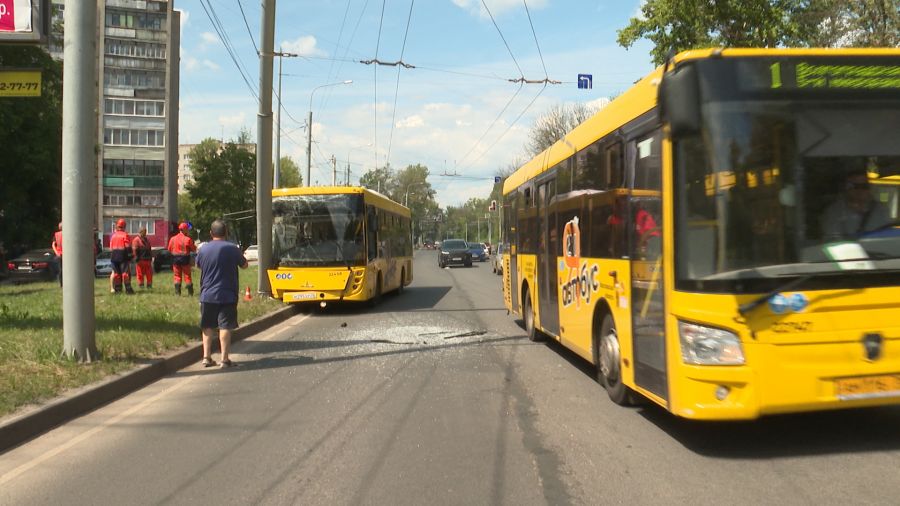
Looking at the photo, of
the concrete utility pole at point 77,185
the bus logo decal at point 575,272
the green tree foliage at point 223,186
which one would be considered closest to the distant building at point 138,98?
the green tree foliage at point 223,186

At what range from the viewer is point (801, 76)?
493 centimetres

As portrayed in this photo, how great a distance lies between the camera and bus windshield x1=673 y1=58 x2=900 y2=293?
4785 millimetres

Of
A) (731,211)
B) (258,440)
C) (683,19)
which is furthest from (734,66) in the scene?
(683,19)

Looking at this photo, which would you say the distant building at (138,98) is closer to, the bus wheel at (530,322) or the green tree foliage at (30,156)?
the green tree foliage at (30,156)

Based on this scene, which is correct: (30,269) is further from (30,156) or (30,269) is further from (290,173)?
(290,173)

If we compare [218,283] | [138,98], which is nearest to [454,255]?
[218,283]

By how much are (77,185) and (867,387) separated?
7.60 metres

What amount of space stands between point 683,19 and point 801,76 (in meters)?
15.5

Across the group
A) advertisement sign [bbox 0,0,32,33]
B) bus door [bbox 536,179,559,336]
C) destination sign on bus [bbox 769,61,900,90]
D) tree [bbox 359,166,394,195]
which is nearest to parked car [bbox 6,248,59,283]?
advertisement sign [bbox 0,0,32,33]

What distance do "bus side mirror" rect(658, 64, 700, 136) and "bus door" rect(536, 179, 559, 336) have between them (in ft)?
13.7

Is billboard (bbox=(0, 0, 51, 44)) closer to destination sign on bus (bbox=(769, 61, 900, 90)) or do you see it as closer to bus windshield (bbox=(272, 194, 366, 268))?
bus windshield (bbox=(272, 194, 366, 268))

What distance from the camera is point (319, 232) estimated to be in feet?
52.9

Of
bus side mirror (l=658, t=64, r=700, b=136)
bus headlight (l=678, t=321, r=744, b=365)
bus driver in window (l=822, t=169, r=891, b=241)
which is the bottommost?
bus headlight (l=678, t=321, r=744, b=365)

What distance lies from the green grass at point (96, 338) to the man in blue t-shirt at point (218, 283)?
88 cm
